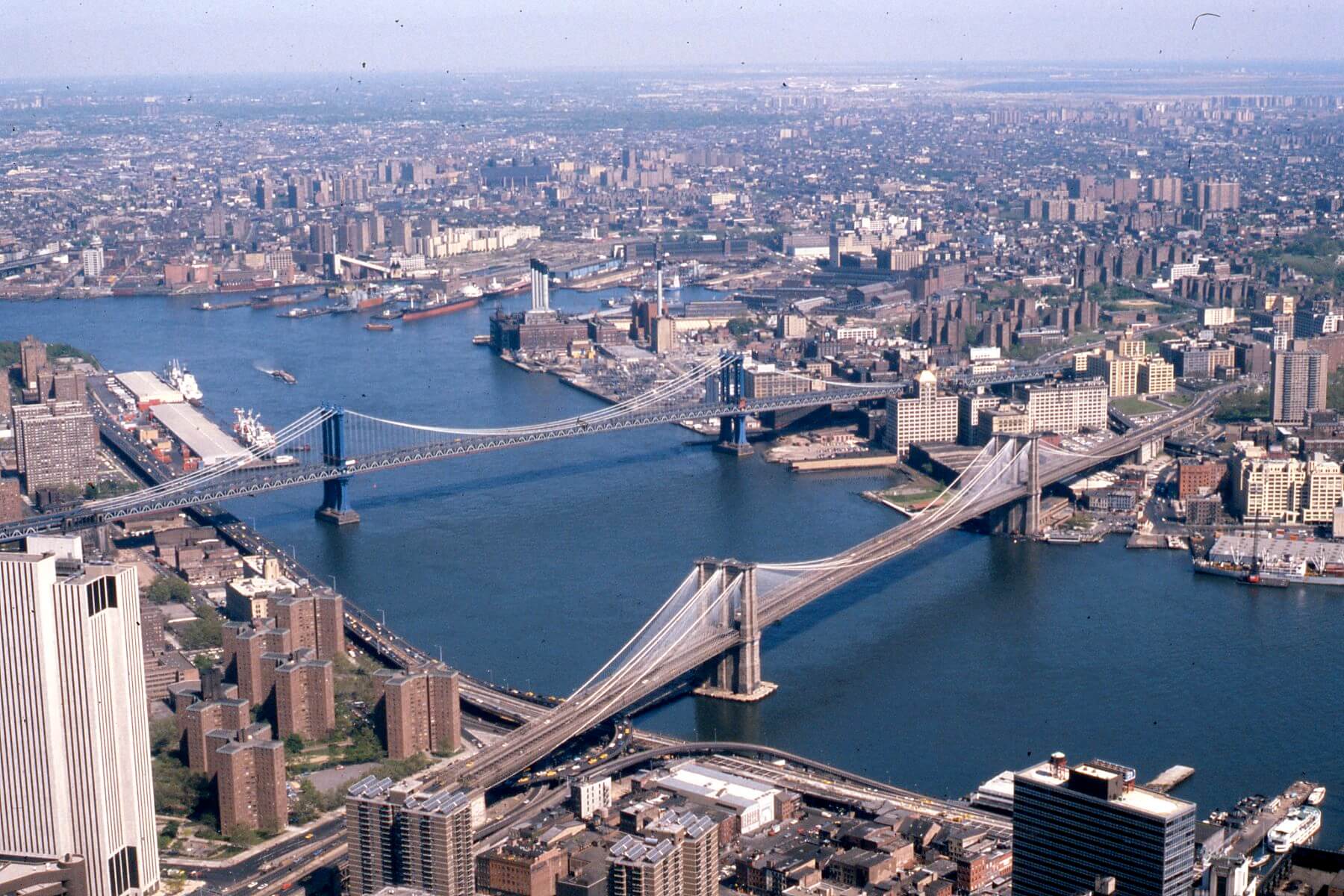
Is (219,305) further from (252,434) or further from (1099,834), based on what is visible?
(1099,834)

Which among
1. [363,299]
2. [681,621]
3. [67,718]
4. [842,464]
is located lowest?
[842,464]

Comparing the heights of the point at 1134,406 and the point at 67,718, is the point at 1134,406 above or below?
below

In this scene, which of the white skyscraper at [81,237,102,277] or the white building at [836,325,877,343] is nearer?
the white building at [836,325,877,343]

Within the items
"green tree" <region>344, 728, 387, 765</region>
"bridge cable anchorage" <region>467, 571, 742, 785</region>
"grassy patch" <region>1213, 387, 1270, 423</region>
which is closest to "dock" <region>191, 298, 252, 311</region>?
"grassy patch" <region>1213, 387, 1270, 423</region>

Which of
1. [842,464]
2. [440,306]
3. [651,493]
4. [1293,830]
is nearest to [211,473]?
[651,493]

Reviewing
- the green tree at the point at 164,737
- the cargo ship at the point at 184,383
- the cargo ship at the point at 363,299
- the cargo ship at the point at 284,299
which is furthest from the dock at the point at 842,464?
the cargo ship at the point at 284,299

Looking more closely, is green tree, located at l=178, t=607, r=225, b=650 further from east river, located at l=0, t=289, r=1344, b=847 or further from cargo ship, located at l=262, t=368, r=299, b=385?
cargo ship, located at l=262, t=368, r=299, b=385

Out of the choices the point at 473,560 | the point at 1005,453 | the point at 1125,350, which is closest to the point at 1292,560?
the point at 1005,453

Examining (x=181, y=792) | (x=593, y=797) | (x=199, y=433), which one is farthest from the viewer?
(x=199, y=433)
